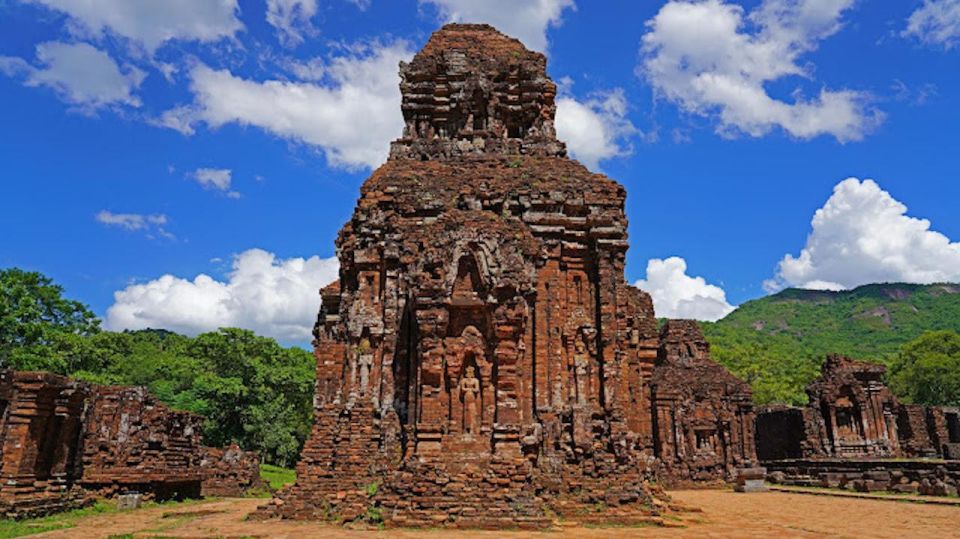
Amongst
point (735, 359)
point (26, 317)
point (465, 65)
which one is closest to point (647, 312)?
point (465, 65)

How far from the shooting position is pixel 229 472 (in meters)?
21.8

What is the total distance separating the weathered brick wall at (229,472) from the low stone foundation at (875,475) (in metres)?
19.3

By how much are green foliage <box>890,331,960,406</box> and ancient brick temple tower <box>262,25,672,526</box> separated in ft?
167

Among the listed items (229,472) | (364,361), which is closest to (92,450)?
(229,472)

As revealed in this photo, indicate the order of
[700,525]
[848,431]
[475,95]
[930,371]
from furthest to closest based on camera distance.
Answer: [930,371]
[848,431]
[475,95]
[700,525]

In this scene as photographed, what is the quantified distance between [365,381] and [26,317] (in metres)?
27.9

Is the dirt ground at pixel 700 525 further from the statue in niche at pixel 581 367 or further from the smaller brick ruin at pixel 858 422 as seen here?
the smaller brick ruin at pixel 858 422

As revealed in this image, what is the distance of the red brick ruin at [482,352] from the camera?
11.9 m

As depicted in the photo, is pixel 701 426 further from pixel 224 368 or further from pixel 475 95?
pixel 224 368

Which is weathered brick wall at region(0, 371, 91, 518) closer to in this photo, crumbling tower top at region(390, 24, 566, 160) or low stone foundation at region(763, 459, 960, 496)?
crumbling tower top at region(390, 24, 566, 160)

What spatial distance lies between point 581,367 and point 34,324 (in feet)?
99.2

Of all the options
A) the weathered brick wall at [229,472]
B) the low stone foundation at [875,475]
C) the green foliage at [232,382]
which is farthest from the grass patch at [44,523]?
the low stone foundation at [875,475]

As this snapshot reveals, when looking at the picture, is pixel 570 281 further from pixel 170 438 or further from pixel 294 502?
pixel 170 438

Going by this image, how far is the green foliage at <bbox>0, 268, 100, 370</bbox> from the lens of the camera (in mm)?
31266
